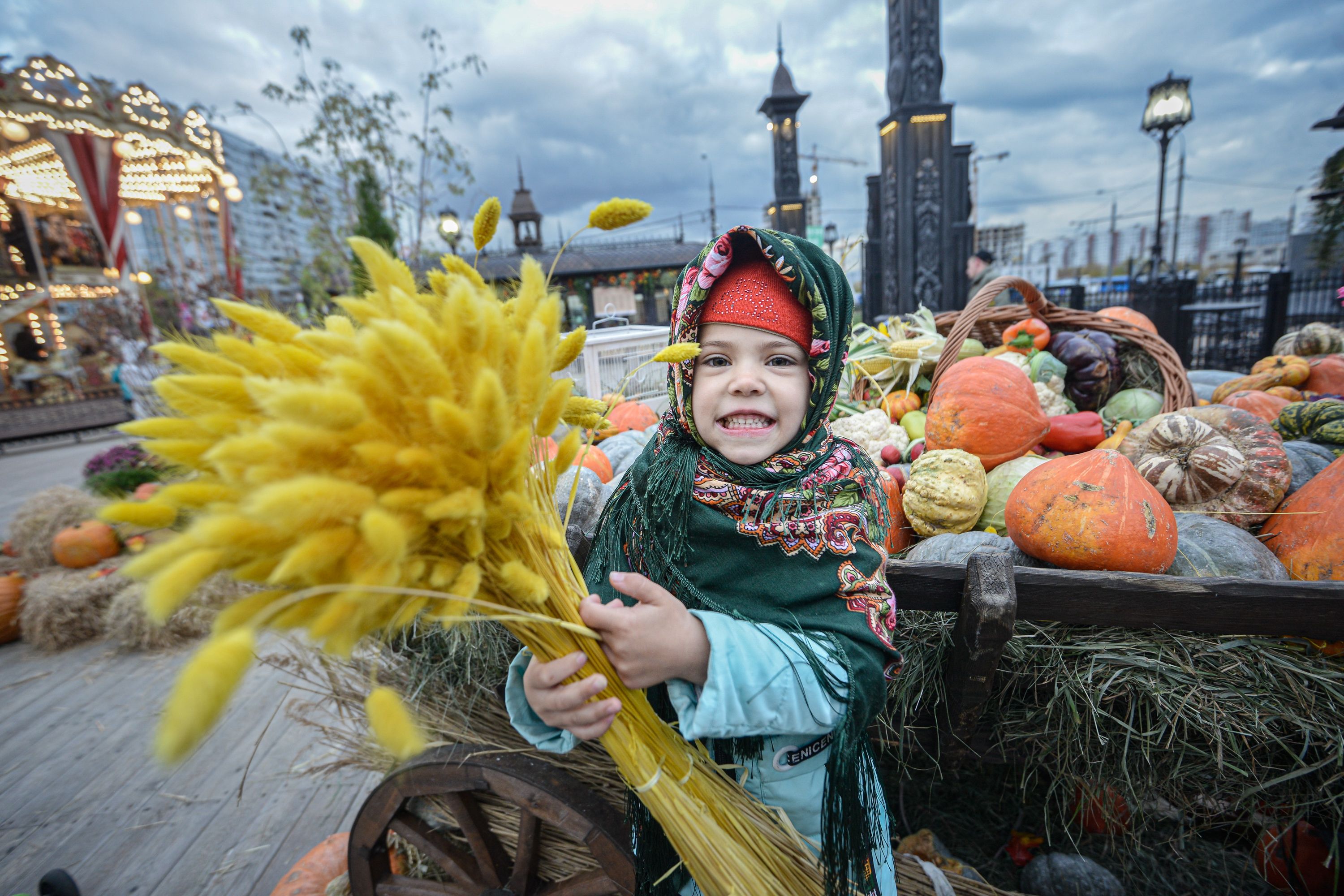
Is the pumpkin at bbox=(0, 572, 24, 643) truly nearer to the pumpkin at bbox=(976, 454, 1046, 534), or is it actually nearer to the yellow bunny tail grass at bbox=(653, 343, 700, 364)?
the yellow bunny tail grass at bbox=(653, 343, 700, 364)

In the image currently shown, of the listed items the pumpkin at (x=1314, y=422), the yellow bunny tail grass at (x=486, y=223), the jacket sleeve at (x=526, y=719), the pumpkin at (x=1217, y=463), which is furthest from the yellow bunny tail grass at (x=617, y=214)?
the pumpkin at (x=1314, y=422)

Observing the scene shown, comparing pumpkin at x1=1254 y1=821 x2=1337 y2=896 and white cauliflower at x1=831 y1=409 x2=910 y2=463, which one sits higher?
white cauliflower at x1=831 y1=409 x2=910 y2=463

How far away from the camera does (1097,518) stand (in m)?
1.46

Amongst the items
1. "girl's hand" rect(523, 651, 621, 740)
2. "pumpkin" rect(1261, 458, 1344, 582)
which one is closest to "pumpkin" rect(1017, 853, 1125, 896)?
"pumpkin" rect(1261, 458, 1344, 582)

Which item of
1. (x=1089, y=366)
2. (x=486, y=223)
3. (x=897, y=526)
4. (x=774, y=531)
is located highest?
(x=486, y=223)

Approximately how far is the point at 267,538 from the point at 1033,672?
60.5 inches

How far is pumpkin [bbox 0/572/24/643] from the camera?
4.09 meters

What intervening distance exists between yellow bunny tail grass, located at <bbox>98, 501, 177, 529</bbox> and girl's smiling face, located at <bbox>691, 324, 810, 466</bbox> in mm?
858

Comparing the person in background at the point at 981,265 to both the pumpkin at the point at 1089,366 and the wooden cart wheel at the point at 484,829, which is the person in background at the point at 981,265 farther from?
the wooden cart wheel at the point at 484,829

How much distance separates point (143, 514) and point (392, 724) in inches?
14.0

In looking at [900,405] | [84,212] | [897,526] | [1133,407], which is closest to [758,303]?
[897,526]

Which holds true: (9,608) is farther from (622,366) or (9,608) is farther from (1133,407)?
(1133,407)

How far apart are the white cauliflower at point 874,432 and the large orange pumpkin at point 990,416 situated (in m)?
0.28

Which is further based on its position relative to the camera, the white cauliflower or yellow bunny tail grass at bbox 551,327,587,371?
the white cauliflower
